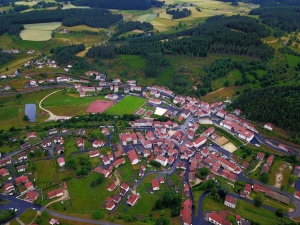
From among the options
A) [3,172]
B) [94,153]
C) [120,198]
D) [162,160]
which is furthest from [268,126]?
[3,172]

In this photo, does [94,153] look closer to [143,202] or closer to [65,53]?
[143,202]

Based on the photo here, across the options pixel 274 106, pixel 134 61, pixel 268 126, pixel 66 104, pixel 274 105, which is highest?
pixel 274 105

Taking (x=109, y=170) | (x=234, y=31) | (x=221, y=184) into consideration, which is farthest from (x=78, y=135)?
(x=234, y=31)

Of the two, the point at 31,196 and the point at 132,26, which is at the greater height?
the point at 132,26

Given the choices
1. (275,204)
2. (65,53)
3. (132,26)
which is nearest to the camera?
(275,204)

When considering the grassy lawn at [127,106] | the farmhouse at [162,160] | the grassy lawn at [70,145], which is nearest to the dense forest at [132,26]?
the grassy lawn at [127,106]

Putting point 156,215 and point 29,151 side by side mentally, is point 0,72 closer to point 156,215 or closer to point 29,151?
point 29,151

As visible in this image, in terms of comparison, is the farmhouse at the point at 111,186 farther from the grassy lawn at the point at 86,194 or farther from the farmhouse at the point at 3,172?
the farmhouse at the point at 3,172

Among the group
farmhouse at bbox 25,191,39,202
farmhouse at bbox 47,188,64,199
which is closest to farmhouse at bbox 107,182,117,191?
farmhouse at bbox 47,188,64,199

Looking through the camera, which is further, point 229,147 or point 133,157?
point 229,147
